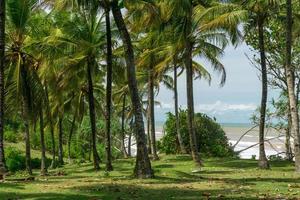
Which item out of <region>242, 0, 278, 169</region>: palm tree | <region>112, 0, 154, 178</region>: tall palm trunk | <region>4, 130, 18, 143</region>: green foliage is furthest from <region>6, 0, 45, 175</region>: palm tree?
<region>4, 130, 18, 143</region>: green foliage

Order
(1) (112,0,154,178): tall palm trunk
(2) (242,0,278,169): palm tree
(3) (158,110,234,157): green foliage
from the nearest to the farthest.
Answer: (1) (112,0,154,178): tall palm trunk
(2) (242,0,278,169): palm tree
(3) (158,110,234,157): green foliage

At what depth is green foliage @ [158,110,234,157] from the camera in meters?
38.6

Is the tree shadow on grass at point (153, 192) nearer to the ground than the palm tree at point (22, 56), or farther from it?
nearer to the ground

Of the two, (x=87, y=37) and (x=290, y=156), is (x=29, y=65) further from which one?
(x=290, y=156)

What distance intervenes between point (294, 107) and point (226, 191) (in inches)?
305

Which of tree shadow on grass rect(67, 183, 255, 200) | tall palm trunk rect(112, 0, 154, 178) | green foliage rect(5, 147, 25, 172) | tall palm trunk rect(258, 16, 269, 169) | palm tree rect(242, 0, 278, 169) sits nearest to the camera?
tree shadow on grass rect(67, 183, 255, 200)

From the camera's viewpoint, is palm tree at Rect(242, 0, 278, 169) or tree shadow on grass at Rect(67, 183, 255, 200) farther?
palm tree at Rect(242, 0, 278, 169)

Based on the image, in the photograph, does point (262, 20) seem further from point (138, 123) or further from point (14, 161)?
point (14, 161)

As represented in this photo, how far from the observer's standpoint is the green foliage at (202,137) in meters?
38.6

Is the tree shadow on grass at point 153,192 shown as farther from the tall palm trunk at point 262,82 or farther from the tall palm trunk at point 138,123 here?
the tall palm trunk at point 262,82

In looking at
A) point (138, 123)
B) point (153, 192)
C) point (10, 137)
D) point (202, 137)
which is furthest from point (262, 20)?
point (10, 137)

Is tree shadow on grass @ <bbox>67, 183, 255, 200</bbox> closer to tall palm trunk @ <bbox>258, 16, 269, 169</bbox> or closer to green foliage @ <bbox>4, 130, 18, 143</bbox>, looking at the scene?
tall palm trunk @ <bbox>258, 16, 269, 169</bbox>

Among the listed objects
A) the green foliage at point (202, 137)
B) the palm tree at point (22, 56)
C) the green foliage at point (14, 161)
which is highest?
the palm tree at point (22, 56)

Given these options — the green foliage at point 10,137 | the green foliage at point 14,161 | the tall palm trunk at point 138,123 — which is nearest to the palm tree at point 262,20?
the tall palm trunk at point 138,123
